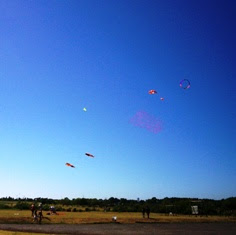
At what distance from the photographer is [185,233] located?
2539 centimetres

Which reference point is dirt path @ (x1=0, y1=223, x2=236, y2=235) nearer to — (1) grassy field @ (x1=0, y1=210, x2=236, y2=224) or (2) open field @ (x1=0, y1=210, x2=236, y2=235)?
(2) open field @ (x1=0, y1=210, x2=236, y2=235)

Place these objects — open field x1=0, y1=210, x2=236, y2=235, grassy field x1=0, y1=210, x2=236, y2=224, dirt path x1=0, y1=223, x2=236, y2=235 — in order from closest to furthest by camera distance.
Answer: dirt path x1=0, y1=223, x2=236, y2=235 → open field x1=0, y1=210, x2=236, y2=235 → grassy field x1=0, y1=210, x2=236, y2=224

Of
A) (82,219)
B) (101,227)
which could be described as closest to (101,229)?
(101,227)

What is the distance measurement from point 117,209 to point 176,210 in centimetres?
1448

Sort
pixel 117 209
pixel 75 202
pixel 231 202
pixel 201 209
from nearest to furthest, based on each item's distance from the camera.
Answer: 1. pixel 201 209
2. pixel 117 209
3. pixel 231 202
4. pixel 75 202

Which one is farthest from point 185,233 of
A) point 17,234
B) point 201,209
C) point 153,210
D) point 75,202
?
point 75,202

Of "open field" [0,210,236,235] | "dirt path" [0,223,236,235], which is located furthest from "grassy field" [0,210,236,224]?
"dirt path" [0,223,236,235]

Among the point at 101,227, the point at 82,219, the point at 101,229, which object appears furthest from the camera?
the point at 82,219

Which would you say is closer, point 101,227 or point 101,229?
point 101,229

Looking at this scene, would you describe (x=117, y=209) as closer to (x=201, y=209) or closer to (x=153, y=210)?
(x=153, y=210)

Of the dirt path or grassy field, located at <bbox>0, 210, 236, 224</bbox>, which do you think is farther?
grassy field, located at <bbox>0, 210, 236, 224</bbox>

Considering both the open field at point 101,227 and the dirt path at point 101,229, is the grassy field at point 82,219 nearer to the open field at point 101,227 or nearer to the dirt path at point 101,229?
the open field at point 101,227

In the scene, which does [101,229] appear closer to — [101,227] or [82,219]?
[101,227]

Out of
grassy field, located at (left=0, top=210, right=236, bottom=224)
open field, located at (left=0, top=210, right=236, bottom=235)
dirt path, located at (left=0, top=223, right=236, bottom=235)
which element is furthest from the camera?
grassy field, located at (left=0, top=210, right=236, bottom=224)
